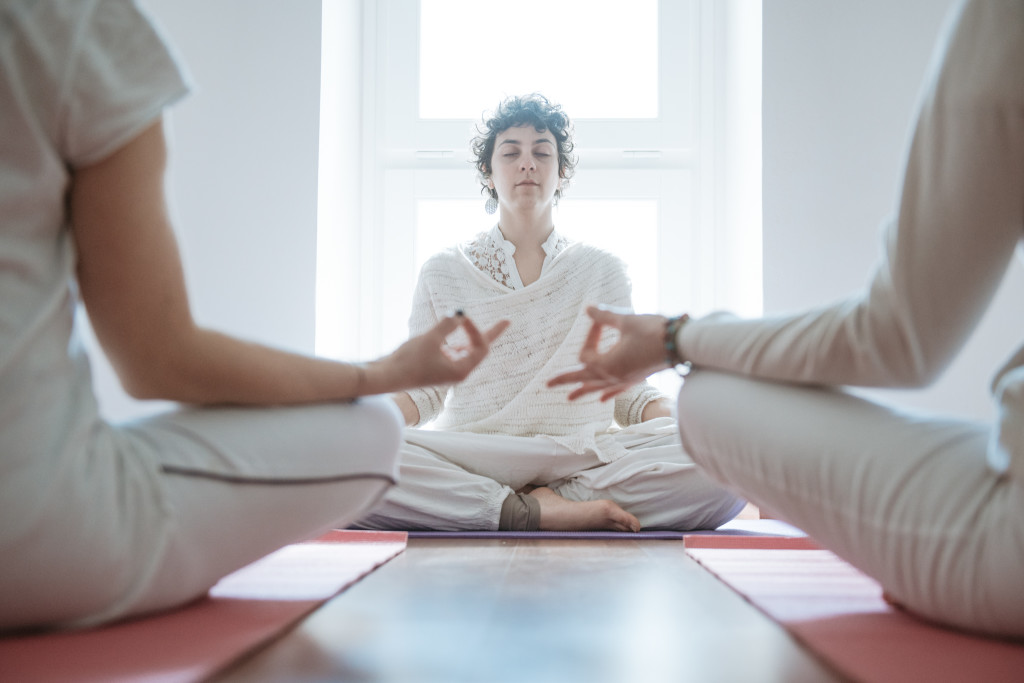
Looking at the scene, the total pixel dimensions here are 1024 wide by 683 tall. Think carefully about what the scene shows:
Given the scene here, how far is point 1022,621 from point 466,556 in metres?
0.93

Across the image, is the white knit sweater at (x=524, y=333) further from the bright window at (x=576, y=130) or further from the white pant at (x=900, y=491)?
the white pant at (x=900, y=491)

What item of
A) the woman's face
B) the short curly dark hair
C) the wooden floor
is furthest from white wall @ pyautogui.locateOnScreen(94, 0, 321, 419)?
the wooden floor

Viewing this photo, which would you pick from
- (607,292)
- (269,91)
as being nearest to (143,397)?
(607,292)

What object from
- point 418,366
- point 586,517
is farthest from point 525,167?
point 418,366

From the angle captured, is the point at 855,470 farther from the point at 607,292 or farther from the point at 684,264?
the point at 684,264

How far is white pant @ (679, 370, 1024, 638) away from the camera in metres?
0.75

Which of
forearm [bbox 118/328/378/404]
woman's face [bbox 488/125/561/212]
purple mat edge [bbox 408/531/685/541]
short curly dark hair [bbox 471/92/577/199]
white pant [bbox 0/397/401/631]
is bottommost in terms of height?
purple mat edge [bbox 408/531/685/541]

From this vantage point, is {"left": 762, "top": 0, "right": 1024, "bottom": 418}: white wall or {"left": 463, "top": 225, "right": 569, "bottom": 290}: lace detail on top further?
{"left": 762, "top": 0, "right": 1024, "bottom": 418}: white wall

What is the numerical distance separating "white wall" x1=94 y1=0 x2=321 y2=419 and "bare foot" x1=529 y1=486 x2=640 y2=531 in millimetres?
1339

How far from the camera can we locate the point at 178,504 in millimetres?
840

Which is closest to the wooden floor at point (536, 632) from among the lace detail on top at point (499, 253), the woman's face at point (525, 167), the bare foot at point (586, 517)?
the bare foot at point (586, 517)

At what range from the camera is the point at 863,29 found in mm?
3014

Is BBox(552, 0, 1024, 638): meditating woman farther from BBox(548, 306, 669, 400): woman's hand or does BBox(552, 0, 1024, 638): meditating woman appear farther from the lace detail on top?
the lace detail on top

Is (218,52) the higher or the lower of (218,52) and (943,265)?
the higher
